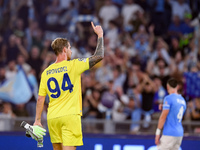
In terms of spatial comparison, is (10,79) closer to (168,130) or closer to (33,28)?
(33,28)

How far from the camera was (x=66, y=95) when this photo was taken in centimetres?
587

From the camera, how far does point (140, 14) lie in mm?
13805

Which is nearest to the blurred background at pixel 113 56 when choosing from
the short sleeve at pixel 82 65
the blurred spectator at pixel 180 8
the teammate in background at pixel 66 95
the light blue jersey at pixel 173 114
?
the blurred spectator at pixel 180 8

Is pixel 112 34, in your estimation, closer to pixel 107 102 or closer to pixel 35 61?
pixel 35 61

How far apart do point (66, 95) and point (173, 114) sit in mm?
2426

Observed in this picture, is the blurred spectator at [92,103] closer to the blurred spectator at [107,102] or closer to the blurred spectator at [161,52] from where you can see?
the blurred spectator at [107,102]

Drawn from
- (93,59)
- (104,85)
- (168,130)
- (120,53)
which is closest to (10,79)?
(104,85)

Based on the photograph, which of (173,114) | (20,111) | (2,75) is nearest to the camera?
(173,114)

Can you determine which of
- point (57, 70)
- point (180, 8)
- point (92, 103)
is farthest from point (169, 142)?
point (180, 8)

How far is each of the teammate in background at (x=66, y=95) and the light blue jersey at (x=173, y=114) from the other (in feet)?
7.05

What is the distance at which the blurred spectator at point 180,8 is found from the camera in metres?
14.1

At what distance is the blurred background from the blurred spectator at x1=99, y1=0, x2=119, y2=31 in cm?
3

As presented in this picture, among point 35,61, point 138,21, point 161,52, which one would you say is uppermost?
point 138,21

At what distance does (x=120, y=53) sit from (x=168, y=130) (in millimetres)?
5634
